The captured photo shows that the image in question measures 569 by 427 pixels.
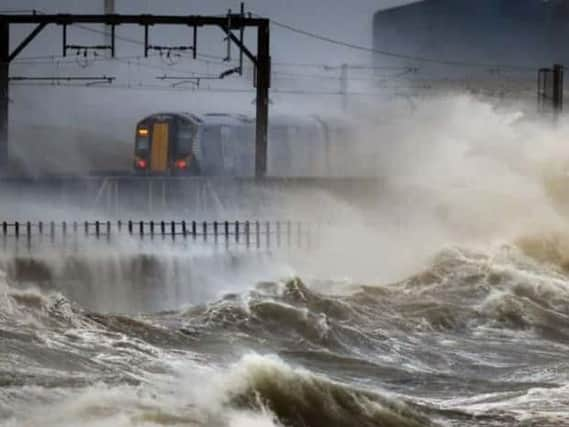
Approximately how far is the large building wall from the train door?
94.4 feet

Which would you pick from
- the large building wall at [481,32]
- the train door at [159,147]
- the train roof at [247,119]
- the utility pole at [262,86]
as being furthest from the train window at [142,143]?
the large building wall at [481,32]

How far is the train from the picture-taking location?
35.4 metres

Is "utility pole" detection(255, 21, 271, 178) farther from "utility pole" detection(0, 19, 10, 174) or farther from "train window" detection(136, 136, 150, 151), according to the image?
"train window" detection(136, 136, 150, 151)

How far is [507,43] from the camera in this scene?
64938mm

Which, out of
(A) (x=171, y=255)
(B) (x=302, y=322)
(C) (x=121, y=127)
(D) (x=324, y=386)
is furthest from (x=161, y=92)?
(D) (x=324, y=386)

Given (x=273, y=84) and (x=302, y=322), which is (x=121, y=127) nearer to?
(x=273, y=84)

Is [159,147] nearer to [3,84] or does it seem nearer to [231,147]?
[231,147]

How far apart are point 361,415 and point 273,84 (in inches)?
1517

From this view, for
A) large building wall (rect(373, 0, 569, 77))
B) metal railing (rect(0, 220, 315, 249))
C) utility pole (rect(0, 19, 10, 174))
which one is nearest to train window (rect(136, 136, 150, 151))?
utility pole (rect(0, 19, 10, 174))

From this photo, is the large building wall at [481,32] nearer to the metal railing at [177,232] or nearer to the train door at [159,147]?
the train door at [159,147]

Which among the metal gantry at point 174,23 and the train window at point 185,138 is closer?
the metal gantry at point 174,23

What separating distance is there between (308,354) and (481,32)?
166 feet

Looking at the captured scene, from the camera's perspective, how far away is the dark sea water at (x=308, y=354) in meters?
11.7

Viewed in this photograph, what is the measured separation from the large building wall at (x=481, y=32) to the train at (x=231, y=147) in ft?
84.5
